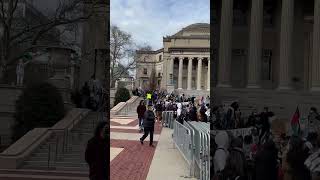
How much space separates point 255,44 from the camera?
26.2 feet

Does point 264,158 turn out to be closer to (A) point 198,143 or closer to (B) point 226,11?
(A) point 198,143

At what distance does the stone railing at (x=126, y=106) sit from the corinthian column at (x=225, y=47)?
6.38 ft

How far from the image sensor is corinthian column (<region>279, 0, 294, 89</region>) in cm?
754

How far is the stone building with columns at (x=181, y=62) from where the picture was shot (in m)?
4.14

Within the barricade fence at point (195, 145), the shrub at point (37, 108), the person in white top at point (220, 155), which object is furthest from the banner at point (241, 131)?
the shrub at point (37, 108)

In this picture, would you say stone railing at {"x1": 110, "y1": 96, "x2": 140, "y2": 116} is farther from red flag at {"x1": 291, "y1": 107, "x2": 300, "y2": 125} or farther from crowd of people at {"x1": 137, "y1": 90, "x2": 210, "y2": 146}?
red flag at {"x1": 291, "y1": 107, "x2": 300, "y2": 125}

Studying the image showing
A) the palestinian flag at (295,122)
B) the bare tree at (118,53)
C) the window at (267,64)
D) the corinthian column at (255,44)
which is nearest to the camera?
the bare tree at (118,53)

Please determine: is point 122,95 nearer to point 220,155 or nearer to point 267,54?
point 220,155

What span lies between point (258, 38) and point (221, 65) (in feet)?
5.47

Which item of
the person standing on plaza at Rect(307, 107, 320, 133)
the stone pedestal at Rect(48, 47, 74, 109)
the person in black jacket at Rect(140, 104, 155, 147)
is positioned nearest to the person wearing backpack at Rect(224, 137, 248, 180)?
the person in black jacket at Rect(140, 104, 155, 147)

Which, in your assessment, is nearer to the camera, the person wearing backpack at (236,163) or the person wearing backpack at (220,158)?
the person wearing backpack at (220,158)

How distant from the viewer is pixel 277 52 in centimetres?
838

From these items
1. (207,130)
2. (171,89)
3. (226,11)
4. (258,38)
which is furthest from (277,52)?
(171,89)

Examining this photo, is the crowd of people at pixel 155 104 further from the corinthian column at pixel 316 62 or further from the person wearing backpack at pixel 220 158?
the corinthian column at pixel 316 62
